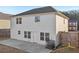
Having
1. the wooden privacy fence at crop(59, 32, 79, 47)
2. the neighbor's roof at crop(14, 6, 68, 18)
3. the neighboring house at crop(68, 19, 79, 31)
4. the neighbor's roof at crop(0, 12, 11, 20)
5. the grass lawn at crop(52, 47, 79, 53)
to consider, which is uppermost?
the neighbor's roof at crop(14, 6, 68, 18)

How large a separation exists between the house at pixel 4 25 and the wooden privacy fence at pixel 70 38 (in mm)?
845

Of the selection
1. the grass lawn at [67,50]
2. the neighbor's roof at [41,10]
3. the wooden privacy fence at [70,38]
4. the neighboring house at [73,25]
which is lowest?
the grass lawn at [67,50]

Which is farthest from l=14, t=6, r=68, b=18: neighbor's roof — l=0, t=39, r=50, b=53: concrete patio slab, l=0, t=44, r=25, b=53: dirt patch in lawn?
l=0, t=44, r=25, b=53: dirt patch in lawn

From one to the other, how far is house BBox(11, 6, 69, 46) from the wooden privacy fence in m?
0.07

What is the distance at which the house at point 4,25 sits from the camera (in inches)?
85.7

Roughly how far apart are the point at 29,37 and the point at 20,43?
6.8 inches

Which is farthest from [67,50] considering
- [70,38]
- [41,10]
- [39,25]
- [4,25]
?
[4,25]

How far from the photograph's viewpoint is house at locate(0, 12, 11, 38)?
2176 mm

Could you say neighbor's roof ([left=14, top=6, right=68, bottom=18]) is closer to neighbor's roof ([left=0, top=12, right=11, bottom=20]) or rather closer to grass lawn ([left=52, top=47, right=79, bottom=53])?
neighbor's roof ([left=0, top=12, right=11, bottom=20])

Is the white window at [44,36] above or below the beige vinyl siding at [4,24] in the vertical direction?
below

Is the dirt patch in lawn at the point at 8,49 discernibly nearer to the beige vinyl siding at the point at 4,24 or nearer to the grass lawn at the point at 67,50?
the beige vinyl siding at the point at 4,24

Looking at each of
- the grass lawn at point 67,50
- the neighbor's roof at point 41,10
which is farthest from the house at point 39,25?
the grass lawn at point 67,50

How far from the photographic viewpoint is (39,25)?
2133mm
